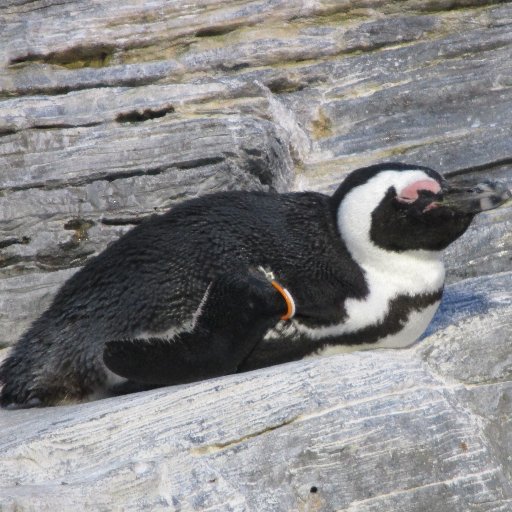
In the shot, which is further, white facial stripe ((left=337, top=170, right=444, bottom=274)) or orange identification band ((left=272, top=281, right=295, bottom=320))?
white facial stripe ((left=337, top=170, right=444, bottom=274))

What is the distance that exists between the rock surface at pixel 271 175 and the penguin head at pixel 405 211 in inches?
12.5

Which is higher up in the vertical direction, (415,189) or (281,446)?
(415,189)

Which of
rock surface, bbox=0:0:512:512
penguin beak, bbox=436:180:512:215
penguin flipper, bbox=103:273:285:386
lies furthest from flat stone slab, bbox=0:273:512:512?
penguin beak, bbox=436:180:512:215

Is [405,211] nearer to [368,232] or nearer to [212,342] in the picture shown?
[368,232]

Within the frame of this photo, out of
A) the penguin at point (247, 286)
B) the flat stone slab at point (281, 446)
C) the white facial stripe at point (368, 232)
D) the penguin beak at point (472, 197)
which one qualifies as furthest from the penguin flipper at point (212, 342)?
the penguin beak at point (472, 197)

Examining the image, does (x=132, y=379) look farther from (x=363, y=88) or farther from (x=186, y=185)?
(x=363, y=88)

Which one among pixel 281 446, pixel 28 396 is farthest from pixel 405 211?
pixel 28 396

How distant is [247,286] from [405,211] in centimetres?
58

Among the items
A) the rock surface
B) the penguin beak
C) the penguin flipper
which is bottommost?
the rock surface

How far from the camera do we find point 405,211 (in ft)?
11.9

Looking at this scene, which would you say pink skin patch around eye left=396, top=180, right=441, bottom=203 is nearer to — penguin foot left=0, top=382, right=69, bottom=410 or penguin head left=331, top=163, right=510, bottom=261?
penguin head left=331, top=163, right=510, bottom=261

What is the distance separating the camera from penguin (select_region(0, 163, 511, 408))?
3.47 metres

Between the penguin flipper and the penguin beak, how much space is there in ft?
2.06

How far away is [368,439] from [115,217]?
7.14ft
